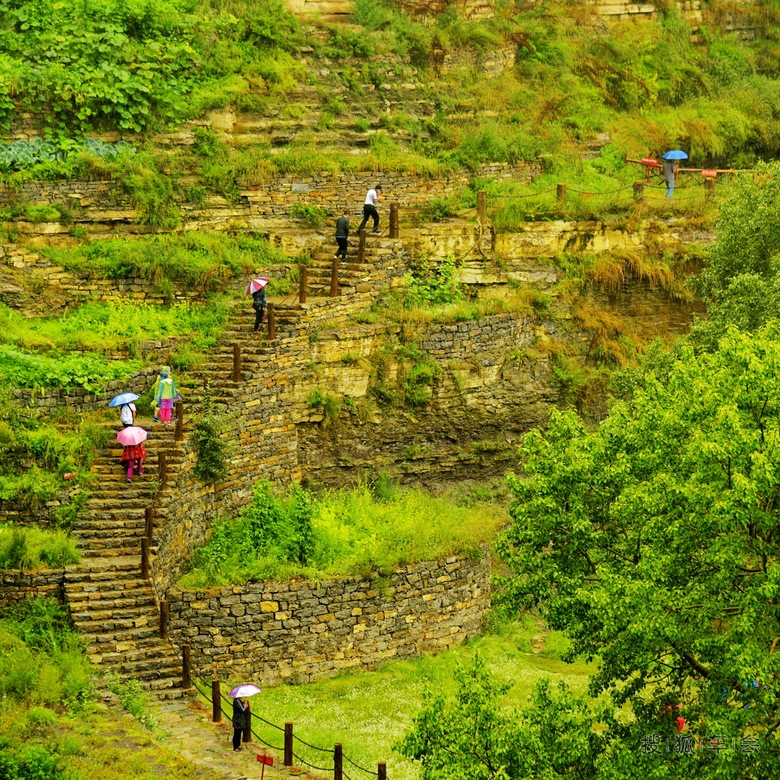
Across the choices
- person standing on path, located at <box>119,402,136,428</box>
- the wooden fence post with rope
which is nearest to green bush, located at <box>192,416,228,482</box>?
person standing on path, located at <box>119,402,136,428</box>

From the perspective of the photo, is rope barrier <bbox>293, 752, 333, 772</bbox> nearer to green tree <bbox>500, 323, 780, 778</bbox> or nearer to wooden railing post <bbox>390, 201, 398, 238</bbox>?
green tree <bbox>500, 323, 780, 778</bbox>

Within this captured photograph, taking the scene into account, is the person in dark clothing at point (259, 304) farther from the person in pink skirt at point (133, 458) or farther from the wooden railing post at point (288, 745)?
the wooden railing post at point (288, 745)

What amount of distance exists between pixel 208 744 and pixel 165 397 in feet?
23.2

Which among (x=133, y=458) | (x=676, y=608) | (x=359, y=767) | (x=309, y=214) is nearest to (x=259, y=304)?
(x=309, y=214)

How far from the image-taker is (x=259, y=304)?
2856 cm

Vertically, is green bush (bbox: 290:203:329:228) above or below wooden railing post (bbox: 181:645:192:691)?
above

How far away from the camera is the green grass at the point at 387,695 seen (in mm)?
22812

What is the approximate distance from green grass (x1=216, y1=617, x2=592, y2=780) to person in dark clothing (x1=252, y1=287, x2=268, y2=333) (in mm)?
7083

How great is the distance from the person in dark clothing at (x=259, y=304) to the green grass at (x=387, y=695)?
7083mm

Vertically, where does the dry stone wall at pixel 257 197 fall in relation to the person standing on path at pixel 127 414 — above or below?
above

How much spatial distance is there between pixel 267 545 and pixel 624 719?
681cm

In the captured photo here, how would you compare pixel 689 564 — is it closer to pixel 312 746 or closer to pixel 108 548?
pixel 312 746

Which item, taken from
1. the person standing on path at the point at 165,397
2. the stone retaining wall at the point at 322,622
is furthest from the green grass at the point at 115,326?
the stone retaining wall at the point at 322,622

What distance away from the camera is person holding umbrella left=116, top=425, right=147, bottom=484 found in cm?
2545
